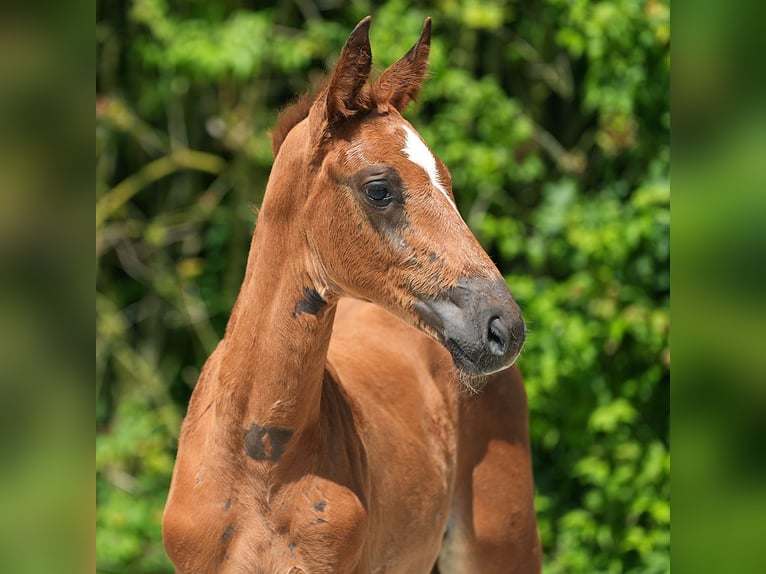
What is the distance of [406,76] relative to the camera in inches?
92.7

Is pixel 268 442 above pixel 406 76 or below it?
below

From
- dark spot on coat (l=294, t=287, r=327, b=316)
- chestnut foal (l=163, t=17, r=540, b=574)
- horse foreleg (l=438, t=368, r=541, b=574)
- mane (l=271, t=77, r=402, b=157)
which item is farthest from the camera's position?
horse foreleg (l=438, t=368, r=541, b=574)

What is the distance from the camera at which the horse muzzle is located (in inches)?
79.1

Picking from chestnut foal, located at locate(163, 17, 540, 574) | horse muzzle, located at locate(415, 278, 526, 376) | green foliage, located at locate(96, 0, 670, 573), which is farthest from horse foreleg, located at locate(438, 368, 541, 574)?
Result: green foliage, located at locate(96, 0, 670, 573)

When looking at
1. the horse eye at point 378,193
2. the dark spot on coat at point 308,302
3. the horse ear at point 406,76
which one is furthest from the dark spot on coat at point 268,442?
the horse ear at point 406,76

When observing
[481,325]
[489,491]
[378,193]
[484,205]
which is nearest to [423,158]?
[378,193]

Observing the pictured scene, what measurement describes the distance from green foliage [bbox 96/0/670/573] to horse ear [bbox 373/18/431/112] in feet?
8.23

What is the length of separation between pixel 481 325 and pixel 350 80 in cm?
60

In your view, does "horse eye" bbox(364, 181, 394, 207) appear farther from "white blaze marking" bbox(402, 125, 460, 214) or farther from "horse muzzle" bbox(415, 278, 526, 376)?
"horse muzzle" bbox(415, 278, 526, 376)

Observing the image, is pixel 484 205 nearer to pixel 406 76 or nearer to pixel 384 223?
pixel 406 76

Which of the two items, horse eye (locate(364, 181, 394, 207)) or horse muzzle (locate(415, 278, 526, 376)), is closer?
horse muzzle (locate(415, 278, 526, 376))
